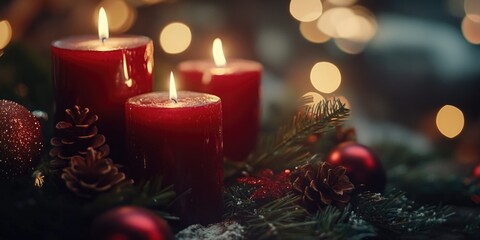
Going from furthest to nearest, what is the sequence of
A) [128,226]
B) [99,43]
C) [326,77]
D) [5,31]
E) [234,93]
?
[326,77], [5,31], [234,93], [99,43], [128,226]

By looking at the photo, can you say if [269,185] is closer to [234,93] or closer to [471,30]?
[234,93]

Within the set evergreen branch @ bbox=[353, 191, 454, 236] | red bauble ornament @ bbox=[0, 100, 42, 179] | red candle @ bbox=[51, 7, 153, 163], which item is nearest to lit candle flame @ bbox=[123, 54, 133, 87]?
red candle @ bbox=[51, 7, 153, 163]

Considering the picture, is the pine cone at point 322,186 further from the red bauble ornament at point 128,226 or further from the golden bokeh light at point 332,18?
the golden bokeh light at point 332,18

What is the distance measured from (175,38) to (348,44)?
703 millimetres

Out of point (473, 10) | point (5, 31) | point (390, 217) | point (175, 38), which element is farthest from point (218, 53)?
point (473, 10)

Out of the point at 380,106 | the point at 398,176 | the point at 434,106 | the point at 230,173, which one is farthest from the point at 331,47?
the point at 230,173

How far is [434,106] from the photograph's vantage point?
86.2 inches

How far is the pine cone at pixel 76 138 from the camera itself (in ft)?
2.71

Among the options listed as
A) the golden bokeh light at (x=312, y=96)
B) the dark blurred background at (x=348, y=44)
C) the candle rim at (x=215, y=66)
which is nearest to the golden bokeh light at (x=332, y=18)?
the dark blurred background at (x=348, y=44)

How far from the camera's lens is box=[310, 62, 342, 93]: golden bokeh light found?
7.39 ft

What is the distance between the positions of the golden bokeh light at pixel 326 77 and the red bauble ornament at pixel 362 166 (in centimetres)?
127

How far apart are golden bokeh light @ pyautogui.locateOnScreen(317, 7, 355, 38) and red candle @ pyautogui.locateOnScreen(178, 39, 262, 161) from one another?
1503mm

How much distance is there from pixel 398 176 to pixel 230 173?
0.33 metres

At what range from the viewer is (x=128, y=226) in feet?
2.17
